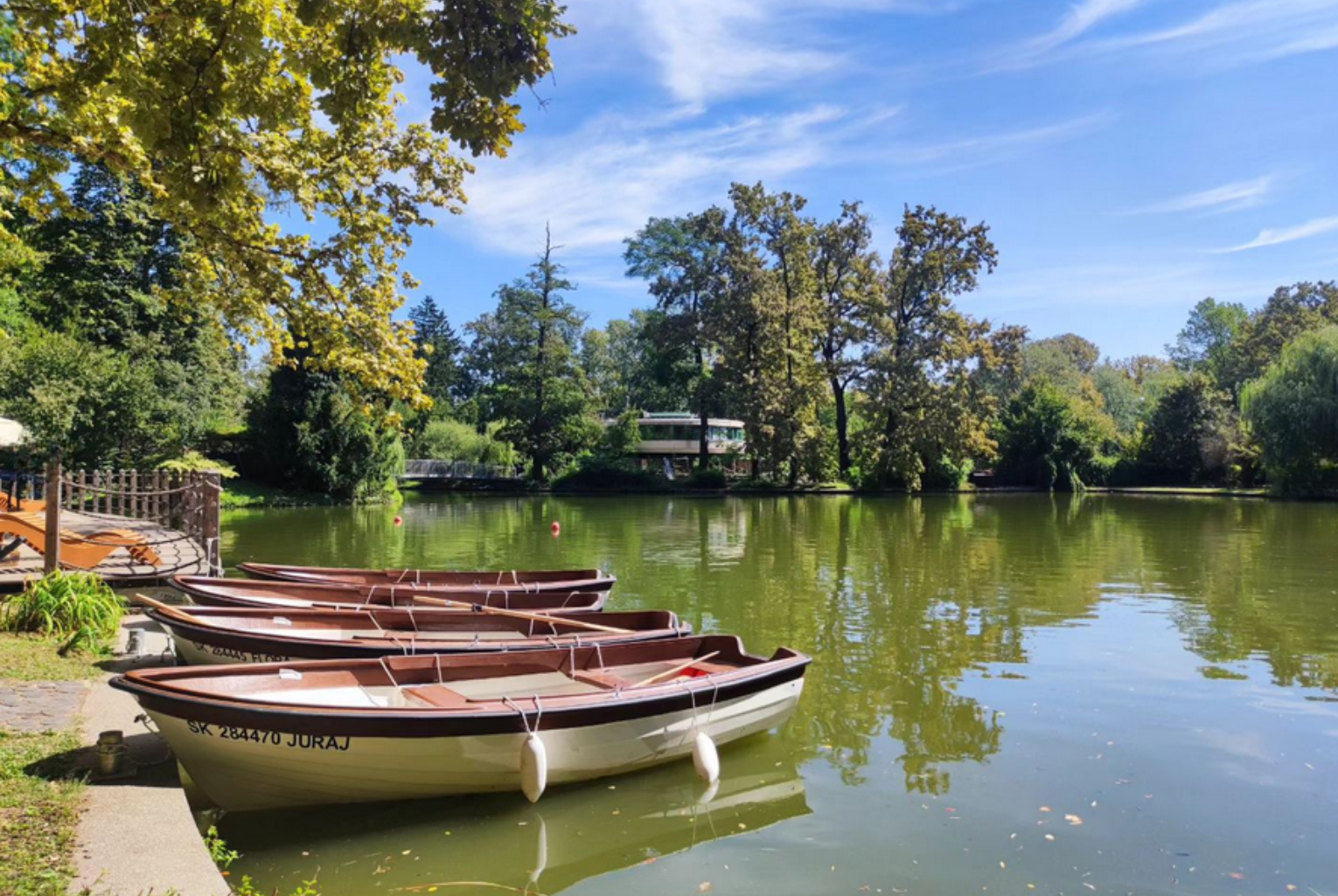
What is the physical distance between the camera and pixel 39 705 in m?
6.29

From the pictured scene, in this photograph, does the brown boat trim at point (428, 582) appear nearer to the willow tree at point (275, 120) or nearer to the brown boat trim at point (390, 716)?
the willow tree at point (275, 120)

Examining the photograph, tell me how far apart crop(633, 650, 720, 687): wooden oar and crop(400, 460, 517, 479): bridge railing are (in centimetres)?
4818

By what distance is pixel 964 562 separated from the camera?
63.5 ft

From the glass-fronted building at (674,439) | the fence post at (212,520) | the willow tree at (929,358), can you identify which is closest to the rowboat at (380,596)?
the fence post at (212,520)

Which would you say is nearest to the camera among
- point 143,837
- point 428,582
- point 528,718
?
point 143,837

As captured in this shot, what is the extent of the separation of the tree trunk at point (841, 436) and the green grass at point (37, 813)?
48.3 meters

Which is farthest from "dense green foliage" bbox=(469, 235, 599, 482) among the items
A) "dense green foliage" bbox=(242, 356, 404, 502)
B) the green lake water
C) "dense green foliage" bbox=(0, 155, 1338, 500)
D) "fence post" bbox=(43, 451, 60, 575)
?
"fence post" bbox=(43, 451, 60, 575)

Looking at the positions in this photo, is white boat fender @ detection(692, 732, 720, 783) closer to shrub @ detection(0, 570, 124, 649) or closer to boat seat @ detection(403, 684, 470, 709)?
boat seat @ detection(403, 684, 470, 709)

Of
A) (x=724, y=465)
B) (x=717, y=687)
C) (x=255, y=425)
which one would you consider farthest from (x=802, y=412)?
(x=717, y=687)

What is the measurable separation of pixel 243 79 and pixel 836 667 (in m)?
8.10

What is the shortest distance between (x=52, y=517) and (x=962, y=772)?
9.76 meters

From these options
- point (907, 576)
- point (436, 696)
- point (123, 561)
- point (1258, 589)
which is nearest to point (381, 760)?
point (436, 696)

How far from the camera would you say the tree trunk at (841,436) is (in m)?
51.8

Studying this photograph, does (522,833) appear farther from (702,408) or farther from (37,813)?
(702,408)
